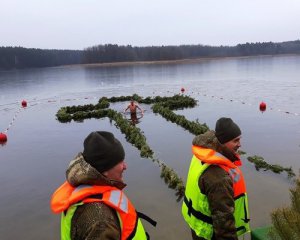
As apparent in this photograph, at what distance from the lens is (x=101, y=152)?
98.5 inches

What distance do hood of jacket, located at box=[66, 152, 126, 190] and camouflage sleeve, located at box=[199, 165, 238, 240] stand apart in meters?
1.31

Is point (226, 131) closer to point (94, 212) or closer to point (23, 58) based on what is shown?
point (94, 212)

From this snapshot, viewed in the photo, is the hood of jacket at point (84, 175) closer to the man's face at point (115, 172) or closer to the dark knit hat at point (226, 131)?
the man's face at point (115, 172)

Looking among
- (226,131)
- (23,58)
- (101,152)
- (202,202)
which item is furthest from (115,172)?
(23,58)

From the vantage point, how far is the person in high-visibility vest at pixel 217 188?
11.0ft

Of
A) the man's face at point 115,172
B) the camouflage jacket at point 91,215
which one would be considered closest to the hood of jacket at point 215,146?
the man's face at point 115,172

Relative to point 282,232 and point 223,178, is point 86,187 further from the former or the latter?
point 282,232

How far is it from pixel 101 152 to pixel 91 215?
1.65ft

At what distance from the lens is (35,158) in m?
14.1

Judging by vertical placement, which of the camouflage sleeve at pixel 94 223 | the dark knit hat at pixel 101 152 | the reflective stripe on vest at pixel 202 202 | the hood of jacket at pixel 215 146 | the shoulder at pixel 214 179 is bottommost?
the reflective stripe on vest at pixel 202 202

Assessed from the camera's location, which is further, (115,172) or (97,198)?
(115,172)

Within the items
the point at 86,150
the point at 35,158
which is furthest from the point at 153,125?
the point at 86,150

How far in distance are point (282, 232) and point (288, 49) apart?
676ft

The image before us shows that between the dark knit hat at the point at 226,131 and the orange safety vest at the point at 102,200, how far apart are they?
155cm
